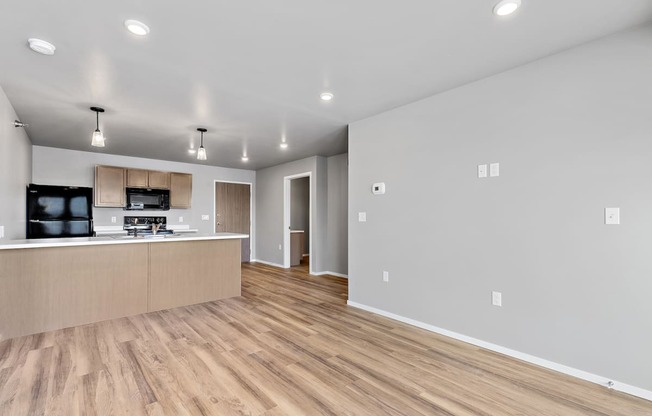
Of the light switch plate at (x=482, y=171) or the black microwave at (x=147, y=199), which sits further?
the black microwave at (x=147, y=199)

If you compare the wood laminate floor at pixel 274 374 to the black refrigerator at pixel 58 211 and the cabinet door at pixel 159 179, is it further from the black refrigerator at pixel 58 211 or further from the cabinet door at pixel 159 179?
the cabinet door at pixel 159 179

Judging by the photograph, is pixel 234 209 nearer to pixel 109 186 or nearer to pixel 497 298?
pixel 109 186

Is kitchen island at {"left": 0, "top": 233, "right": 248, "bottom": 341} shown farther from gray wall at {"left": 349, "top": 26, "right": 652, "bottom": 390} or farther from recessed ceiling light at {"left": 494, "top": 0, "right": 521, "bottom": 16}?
recessed ceiling light at {"left": 494, "top": 0, "right": 521, "bottom": 16}

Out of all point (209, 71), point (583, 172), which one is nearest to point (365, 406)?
point (583, 172)

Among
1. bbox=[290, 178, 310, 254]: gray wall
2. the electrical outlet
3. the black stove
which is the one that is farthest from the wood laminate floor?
bbox=[290, 178, 310, 254]: gray wall

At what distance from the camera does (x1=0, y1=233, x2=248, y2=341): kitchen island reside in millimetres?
2930

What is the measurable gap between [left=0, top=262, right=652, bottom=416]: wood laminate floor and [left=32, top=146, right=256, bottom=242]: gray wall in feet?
11.3

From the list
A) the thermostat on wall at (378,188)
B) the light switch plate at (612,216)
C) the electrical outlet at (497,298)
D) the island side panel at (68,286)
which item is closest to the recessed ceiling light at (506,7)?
the light switch plate at (612,216)

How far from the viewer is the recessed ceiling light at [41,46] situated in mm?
2112

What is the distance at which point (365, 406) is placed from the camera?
185 centimetres

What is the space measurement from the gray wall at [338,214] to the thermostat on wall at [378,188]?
2.02m

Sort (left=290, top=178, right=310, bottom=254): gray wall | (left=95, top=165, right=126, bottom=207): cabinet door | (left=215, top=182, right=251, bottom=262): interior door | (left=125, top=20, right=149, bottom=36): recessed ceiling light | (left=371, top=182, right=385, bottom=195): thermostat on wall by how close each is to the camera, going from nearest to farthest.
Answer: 1. (left=125, top=20, right=149, bottom=36): recessed ceiling light
2. (left=371, top=182, right=385, bottom=195): thermostat on wall
3. (left=95, top=165, right=126, bottom=207): cabinet door
4. (left=215, top=182, right=251, bottom=262): interior door
5. (left=290, top=178, right=310, bottom=254): gray wall

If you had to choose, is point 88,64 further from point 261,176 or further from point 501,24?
point 261,176

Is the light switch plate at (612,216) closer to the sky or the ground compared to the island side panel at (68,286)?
closer to the sky
